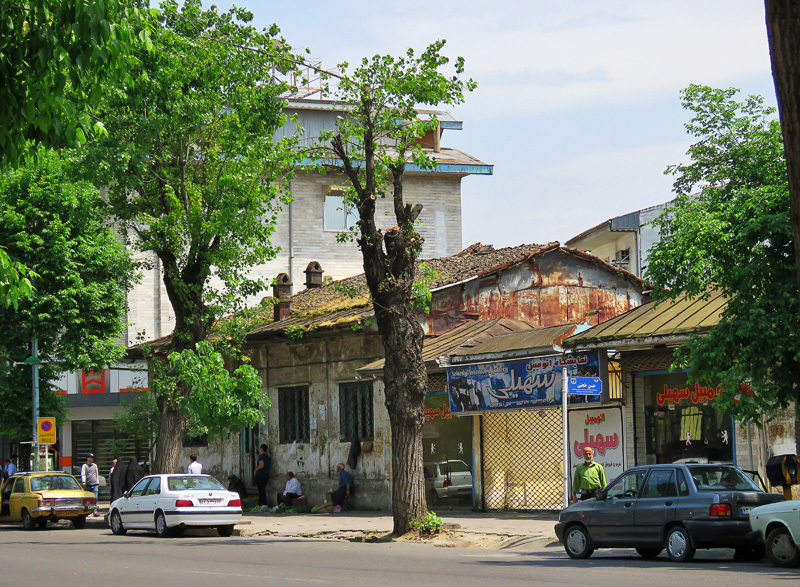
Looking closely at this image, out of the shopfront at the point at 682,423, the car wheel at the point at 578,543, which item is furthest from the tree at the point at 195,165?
the car wheel at the point at 578,543

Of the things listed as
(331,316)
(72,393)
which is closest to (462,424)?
(331,316)

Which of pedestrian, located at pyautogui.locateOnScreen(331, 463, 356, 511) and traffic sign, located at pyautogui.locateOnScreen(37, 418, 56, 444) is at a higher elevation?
traffic sign, located at pyautogui.locateOnScreen(37, 418, 56, 444)

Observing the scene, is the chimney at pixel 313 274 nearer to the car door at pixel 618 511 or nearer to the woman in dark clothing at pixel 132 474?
the woman in dark clothing at pixel 132 474

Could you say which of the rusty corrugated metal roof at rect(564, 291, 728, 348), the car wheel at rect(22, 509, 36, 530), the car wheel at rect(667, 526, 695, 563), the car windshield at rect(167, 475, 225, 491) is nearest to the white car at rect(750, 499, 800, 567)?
the car wheel at rect(667, 526, 695, 563)

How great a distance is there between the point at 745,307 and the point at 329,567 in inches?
280

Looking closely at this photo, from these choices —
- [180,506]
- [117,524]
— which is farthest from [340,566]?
[117,524]

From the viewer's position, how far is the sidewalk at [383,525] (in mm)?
19234

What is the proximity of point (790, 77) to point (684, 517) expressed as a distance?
10690 mm

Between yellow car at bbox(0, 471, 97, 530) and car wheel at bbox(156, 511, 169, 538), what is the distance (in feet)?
15.8

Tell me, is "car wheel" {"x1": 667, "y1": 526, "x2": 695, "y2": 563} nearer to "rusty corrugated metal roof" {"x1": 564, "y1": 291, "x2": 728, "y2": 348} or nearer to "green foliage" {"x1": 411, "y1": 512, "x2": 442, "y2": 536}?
"green foliage" {"x1": 411, "y1": 512, "x2": 442, "y2": 536}

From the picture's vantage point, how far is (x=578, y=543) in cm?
1608

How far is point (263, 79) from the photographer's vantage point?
86.5 feet

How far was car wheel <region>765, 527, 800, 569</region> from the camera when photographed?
13.7m

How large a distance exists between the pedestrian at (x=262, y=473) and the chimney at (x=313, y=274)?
633 centimetres
